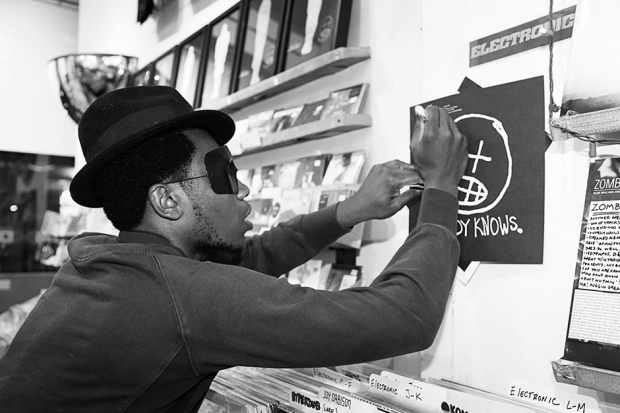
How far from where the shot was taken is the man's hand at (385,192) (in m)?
1.46

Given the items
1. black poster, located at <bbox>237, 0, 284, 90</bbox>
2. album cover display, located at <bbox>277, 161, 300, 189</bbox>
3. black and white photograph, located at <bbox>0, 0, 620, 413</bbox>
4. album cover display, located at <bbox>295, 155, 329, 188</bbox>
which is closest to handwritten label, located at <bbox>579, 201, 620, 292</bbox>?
black and white photograph, located at <bbox>0, 0, 620, 413</bbox>

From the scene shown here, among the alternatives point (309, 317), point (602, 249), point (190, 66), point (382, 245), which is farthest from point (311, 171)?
point (190, 66)

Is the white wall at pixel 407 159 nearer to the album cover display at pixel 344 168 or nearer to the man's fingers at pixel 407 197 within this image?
the album cover display at pixel 344 168

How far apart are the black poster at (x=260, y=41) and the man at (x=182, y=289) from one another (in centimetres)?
87

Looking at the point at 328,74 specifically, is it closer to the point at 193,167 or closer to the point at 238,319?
the point at 193,167

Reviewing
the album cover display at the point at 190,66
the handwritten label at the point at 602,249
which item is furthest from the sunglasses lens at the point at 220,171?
the album cover display at the point at 190,66

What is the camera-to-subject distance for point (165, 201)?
1386 mm

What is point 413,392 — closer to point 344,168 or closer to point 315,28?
point 344,168

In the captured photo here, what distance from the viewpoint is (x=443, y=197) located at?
1.30 meters

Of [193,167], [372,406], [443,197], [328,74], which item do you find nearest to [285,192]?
[328,74]

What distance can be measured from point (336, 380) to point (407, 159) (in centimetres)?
62

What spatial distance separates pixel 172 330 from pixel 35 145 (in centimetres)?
510

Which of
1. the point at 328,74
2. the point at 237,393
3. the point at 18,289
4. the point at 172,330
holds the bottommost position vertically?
the point at 18,289

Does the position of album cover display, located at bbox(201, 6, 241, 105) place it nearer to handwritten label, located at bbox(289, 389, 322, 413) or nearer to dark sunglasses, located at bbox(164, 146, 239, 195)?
dark sunglasses, located at bbox(164, 146, 239, 195)
